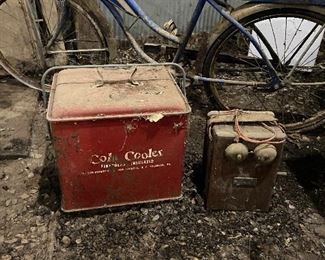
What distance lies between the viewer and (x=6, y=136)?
11.6 ft

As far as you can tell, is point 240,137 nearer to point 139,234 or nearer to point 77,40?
point 139,234

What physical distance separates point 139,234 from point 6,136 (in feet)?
5.15

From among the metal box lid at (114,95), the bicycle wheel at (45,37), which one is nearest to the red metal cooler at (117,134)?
the metal box lid at (114,95)

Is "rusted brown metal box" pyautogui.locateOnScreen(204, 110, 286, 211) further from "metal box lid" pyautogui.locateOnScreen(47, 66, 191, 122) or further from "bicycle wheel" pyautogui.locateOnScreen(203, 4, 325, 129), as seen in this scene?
"bicycle wheel" pyautogui.locateOnScreen(203, 4, 325, 129)

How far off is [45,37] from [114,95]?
68.9 inches

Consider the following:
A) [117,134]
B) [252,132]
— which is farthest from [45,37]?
[252,132]

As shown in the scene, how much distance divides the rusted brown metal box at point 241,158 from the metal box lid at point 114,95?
344 mm

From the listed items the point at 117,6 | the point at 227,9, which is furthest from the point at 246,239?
the point at 117,6

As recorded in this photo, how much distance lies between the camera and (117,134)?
2.50m

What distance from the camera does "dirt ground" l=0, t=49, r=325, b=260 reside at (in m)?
2.64

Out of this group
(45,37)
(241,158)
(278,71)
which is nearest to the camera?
(241,158)

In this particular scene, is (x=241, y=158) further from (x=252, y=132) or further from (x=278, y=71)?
(x=278, y=71)

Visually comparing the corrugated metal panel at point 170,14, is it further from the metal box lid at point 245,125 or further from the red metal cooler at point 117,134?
the metal box lid at point 245,125

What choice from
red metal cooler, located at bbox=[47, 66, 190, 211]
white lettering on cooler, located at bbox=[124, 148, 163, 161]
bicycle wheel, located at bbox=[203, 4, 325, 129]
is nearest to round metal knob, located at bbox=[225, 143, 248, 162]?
red metal cooler, located at bbox=[47, 66, 190, 211]
